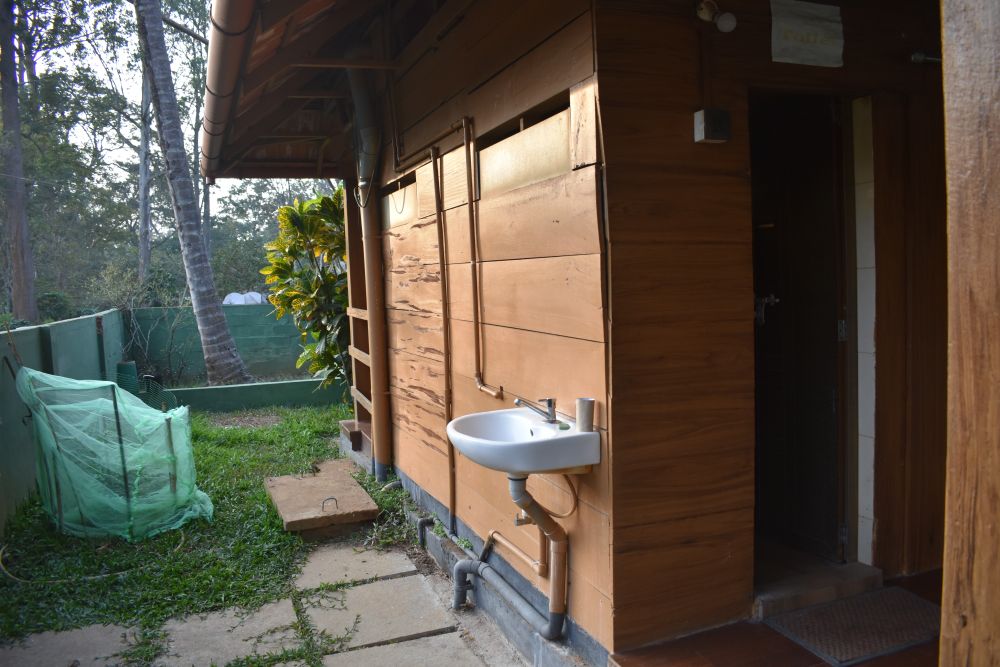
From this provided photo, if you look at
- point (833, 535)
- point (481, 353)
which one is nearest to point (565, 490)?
point (481, 353)

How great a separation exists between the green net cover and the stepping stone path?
114cm

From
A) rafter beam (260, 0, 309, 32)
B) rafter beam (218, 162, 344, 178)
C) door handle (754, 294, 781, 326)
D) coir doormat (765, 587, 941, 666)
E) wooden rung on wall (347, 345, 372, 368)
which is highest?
rafter beam (260, 0, 309, 32)

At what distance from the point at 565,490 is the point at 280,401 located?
7141 mm

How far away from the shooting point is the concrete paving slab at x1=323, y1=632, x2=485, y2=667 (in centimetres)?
321

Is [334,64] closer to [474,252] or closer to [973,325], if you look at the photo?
[474,252]

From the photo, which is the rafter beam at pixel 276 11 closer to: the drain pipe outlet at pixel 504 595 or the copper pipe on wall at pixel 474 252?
the copper pipe on wall at pixel 474 252

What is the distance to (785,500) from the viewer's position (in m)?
3.43

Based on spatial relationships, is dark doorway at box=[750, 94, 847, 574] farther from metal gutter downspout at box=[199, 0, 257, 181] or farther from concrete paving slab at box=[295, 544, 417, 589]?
metal gutter downspout at box=[199, 0, 257, 181]

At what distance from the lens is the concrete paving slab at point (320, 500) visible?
4.66 metres

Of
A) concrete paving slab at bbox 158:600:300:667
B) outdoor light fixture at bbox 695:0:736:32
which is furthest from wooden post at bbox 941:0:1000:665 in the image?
concrete paving slab at bbox 158:600:300:667

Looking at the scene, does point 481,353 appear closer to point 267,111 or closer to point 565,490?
point 565,490

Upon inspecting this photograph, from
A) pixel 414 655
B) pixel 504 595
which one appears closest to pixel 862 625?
pixel 504 595

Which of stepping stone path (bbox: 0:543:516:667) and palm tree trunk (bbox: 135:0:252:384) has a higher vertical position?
palm tree trunk (bbox: 135:0:252:384)

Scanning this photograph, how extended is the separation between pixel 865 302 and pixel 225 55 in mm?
2956
